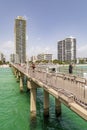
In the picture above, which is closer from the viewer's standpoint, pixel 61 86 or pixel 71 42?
pixel 61 86

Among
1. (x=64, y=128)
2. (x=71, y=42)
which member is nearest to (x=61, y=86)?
(x=64, y=128)

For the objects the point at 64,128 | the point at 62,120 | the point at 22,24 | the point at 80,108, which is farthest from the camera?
the point at 22,24

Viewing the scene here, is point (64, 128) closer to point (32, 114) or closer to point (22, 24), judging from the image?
point (32, 114)

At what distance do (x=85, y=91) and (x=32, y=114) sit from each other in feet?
35.7

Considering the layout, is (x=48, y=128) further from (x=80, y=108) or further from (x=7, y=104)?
(x=7, y=104)

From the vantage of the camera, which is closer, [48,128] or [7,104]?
[48,128]

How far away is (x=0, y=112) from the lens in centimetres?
2192

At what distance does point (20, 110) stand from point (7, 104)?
3982 millimetres

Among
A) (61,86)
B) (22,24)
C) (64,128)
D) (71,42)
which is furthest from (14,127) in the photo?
(71,42)

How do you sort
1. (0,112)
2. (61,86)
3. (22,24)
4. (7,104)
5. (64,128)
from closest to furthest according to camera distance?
A: 1. (61,86)
2. (64,128)
3. (0,112)
4. (7,104)
5. (22,24)

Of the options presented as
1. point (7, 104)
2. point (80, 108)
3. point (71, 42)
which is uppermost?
point (71, 42)

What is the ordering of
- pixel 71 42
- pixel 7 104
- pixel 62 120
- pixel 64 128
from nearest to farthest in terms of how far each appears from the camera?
pixel 64 128, pixel 62 120, pixel 7 104, pixel 71 42

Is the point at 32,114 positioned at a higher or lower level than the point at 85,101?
lower

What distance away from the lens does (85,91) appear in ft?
30.0
